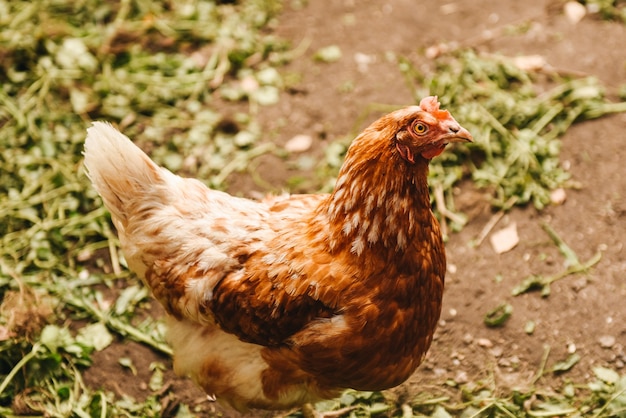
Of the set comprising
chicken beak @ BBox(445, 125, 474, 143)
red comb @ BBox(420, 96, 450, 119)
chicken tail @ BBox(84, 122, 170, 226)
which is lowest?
chicken tail @ BBox(84, 122, 170, 226)

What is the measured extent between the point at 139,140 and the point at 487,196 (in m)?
2.27

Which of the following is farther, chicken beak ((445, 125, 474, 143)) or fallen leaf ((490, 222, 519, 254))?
fallen leaf ((490, 222, 519, 254))

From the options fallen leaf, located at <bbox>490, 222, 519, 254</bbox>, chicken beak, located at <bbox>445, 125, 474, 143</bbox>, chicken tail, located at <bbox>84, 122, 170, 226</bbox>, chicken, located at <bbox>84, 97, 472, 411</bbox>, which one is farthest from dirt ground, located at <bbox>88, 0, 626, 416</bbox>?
chicken beak, located at <bbox>445, 125, 474, 143</bbox>

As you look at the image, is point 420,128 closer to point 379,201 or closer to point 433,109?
point 433,109

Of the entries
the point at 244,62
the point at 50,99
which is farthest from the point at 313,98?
the point at 50,99

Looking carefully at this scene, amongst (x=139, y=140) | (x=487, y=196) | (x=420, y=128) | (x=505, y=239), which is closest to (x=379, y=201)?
(x=420, y=128)

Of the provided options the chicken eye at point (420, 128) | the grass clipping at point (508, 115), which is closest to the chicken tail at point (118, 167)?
the chicken eye at point (420, 128)

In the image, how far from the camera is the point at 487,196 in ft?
11.9

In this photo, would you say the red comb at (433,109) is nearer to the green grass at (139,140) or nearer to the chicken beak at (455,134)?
the chicken beak at (455,134)

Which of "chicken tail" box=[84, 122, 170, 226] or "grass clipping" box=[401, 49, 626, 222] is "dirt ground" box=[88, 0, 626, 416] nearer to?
"grass clipping" box=[401, 49, 626, 222]

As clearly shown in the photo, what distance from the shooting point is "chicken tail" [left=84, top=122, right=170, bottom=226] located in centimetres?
257

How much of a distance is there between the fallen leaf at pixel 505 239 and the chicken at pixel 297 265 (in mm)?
1086

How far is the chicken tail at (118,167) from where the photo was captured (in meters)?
2.57

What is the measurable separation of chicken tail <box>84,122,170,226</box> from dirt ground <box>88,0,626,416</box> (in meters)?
0.96
